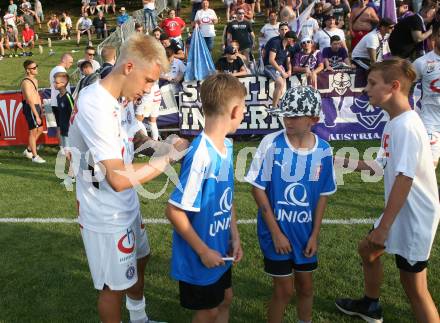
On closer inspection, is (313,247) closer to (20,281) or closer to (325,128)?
(20,281)

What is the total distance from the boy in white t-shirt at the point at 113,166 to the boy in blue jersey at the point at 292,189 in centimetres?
75


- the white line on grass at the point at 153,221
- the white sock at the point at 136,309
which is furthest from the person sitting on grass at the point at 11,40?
the white sock at the point at 136,309

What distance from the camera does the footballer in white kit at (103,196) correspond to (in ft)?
9.41

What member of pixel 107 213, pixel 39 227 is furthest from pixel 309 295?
pixel 39 227

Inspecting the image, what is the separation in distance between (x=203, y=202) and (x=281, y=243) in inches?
29.7

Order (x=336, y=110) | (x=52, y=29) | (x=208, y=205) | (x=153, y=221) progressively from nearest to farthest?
(x=208, y=205)
(x=153, y=221)
(x=336, y=110)
(x=52, y=29)

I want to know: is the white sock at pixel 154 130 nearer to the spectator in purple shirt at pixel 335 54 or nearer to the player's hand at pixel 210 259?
the spectator in purple shirt at pixel 335 54

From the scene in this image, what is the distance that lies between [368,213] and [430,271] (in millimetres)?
1564

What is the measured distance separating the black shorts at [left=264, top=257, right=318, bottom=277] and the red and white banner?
796 cm

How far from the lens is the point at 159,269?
493cm

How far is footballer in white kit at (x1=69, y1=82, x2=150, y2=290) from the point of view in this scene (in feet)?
9.41

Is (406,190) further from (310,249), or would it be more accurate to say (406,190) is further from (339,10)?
(339,10)

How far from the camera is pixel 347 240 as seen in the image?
5.40m

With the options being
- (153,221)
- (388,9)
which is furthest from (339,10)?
(153,221)
